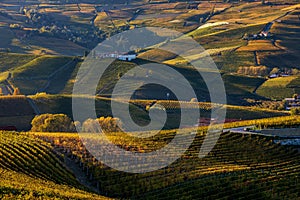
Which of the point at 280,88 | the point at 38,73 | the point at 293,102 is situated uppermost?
the point at 38,73

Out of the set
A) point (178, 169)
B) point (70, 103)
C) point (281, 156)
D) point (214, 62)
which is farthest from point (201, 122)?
point (214, 62)

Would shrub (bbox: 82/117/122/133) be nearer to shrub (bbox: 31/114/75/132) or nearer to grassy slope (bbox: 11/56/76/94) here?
shrub (bbox: 31/114/75/132)

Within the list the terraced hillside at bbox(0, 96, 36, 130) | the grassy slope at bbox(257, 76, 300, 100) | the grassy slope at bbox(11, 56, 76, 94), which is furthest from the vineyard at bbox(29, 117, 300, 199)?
the grassy slope at bbox(257, 76, 300, 100)

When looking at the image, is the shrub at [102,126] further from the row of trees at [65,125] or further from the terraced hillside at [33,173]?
the terraced hillside at [33,173]

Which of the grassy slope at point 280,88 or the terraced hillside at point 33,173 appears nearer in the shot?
the terraced hillside at point 33,173

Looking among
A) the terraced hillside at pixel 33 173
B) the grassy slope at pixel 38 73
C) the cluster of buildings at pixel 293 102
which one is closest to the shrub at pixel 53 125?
the terraced hillside at pixel 33 173

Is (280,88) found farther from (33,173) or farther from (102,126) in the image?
(33,173)

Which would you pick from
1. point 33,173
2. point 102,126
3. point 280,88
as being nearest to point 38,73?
point 280,88
